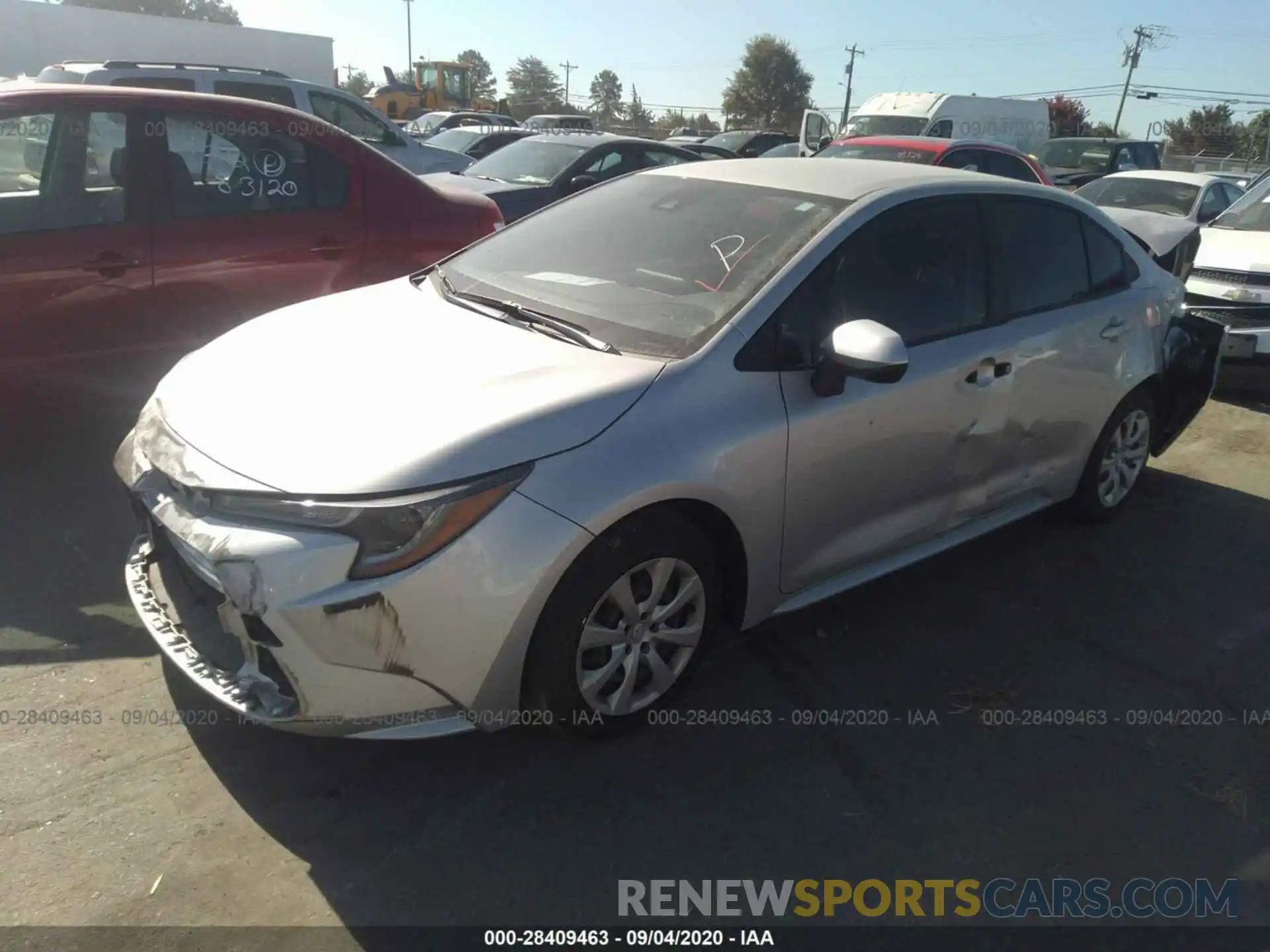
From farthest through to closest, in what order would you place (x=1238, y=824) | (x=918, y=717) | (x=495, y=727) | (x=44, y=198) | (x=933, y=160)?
(x=933, y=160), (x=44, y=198), (x=918, y=717), (x=1238, y=824), (x=495, y=727)

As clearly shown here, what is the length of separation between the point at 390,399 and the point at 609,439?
0.61 m

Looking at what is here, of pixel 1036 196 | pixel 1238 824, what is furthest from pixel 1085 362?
pixel 1238 824

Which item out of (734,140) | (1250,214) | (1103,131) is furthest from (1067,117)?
(1250,214)

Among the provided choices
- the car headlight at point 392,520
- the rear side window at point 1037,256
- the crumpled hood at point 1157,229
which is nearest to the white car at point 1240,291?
the crumpled hood at point 1157,229

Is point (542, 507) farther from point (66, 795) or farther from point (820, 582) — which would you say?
point (66, 795)

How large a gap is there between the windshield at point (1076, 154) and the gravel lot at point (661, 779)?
46.5 feet

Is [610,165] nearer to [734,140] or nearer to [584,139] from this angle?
[584,139]

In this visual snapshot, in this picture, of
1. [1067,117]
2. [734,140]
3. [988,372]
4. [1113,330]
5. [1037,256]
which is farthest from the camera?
[1067,117]

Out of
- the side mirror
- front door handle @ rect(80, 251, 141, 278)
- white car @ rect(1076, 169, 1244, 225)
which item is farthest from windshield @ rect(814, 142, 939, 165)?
the side mirror

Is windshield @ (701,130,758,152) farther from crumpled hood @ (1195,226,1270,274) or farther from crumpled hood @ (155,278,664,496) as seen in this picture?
crumpled hood @ (155,278,664,496)

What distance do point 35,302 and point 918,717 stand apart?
3929 mm

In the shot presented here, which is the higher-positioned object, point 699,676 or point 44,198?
point 44,198

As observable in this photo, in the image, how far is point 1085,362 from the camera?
13.8ft

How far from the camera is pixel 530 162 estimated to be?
400 inches
